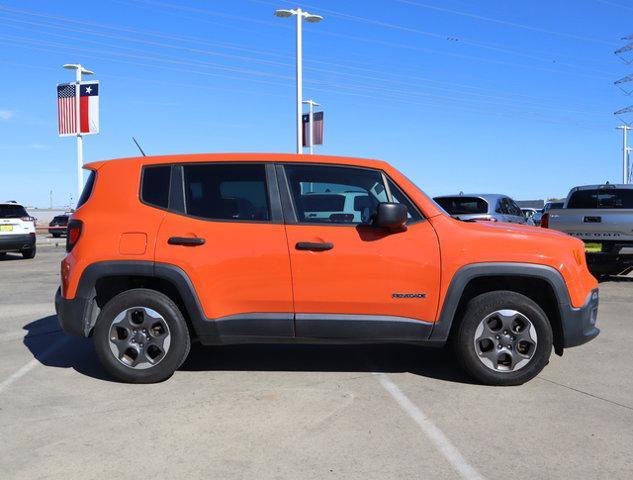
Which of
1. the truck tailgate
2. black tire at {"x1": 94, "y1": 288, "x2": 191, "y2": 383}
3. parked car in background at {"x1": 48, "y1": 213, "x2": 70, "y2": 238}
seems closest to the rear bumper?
black tire at {"x1": 94, "y1": 288, "x2": 191, "y2": 383}

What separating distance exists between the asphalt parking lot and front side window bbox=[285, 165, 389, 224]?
1.36 m

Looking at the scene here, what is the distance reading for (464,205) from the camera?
38.5 ft

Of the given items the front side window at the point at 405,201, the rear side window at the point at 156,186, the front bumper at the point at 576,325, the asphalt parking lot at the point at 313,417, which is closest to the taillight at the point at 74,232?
the rear side window at the point at 156,186

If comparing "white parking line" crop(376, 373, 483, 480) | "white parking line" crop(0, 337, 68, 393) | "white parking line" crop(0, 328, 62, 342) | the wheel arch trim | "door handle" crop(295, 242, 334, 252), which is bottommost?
"white parking line" crop(376, 373, 483, 480)

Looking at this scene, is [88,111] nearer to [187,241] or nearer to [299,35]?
[299,35]

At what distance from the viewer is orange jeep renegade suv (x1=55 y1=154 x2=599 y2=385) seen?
4695 mm

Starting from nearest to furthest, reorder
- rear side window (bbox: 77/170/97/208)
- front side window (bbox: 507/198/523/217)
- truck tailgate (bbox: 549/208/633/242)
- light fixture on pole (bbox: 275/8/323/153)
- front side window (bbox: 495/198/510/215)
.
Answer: rear side window (bbox: 77/170/97/208)
truck tailgate (bbox: 549/208/633/242)
front side window (bbox: 495/198/510/215)
front side window (bbox: 507/198/523/217)
light fixture on pole (bbox: 275/8/323/153)

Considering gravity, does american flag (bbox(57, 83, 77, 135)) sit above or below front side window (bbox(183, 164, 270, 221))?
above

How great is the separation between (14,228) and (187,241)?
1352 centimetres

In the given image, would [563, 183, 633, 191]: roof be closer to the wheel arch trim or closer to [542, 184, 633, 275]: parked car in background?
[542, 184, 633, 275]: parked car in background

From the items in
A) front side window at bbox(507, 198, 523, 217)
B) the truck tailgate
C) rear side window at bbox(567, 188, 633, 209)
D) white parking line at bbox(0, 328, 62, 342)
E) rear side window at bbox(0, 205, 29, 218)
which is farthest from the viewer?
rear side window at bbox(0, 205, 29, 218)

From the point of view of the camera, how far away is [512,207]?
13.1 meters

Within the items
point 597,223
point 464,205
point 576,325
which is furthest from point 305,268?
point 464,205

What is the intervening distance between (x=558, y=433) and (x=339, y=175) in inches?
98.7
